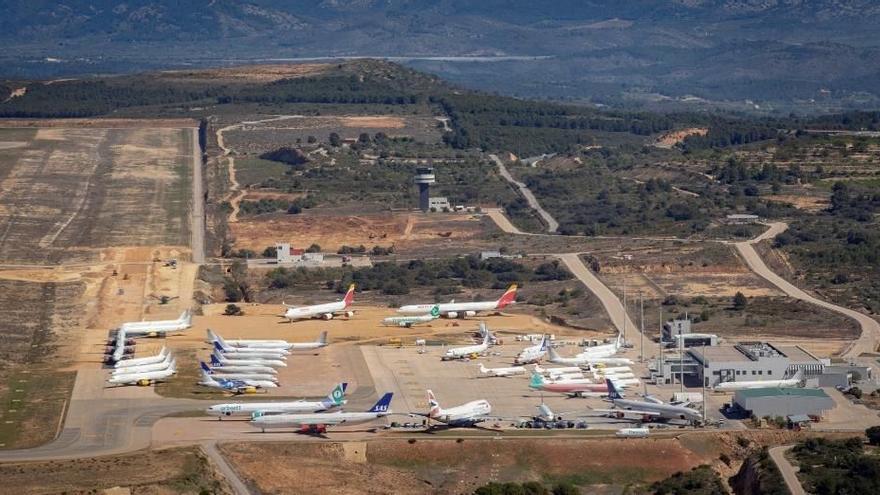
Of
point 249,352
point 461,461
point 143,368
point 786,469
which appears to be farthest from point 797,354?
point 143,368

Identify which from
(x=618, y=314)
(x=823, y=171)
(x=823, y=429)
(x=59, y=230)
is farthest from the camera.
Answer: (x=823, y=171)

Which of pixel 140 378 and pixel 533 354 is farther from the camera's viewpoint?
pixel 533 354

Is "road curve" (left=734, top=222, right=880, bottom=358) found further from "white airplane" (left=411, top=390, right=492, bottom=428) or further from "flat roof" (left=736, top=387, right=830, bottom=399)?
"white airplane" (left=411, top=390, right=492, bottom=428)

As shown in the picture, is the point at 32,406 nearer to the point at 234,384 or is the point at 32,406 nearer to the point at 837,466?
the point at 234,384

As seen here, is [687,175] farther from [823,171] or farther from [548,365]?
[548,365]

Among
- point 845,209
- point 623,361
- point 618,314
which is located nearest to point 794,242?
point 845,209

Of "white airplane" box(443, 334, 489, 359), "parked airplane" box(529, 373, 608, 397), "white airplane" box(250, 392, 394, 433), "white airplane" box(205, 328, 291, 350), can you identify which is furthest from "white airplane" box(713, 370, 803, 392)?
"white airplane" box(205, 328, 291, 350)
